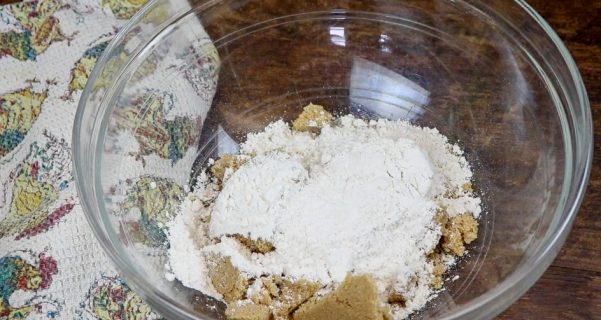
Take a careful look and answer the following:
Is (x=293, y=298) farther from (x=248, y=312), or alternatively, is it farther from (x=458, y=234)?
(x=458, y=234)

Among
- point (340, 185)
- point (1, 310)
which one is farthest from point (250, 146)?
point (1, 310)

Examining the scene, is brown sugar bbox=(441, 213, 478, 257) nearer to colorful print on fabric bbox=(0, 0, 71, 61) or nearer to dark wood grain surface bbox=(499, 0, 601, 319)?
→ dark wood grain surface bbox=(499, 0, 601, 319)

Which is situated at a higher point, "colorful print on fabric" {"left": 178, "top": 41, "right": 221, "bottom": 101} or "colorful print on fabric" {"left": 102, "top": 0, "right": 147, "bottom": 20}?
"colorful print on fabric" {"left": 102, "top": 0, "right": 147, "bottom": 20}

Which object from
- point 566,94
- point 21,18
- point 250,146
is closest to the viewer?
point 566,94

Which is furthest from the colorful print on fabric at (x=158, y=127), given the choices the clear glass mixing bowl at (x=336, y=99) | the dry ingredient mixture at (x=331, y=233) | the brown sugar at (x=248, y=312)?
the brown sugar at (x=248, y=312)

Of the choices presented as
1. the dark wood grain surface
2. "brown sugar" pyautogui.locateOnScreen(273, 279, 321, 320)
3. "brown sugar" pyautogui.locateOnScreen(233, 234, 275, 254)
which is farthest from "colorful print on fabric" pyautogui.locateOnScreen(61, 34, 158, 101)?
the dark wood grain surface

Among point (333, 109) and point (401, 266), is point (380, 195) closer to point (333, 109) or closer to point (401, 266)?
point (401, 266)

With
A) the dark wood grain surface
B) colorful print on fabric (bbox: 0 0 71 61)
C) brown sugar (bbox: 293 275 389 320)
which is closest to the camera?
brown sugar (bbox: 293 275 389 320)

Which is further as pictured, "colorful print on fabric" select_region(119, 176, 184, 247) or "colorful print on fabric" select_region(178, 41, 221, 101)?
"colorful print on fabric" select_region(178, 41, 221, 101)
